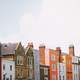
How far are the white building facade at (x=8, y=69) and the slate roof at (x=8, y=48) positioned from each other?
2106 mm

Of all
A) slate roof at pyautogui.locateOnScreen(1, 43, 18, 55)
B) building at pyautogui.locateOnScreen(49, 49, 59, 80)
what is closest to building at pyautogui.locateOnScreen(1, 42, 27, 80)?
slate roof at pyautogui.locateOnScreen(1, 43, 18, 55)

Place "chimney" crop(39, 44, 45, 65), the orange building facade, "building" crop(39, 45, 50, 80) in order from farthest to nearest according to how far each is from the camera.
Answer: the orange building facade < "chimney" crop(39, 44, 45, 65) < "building" crop(39, 45, 50, 80)

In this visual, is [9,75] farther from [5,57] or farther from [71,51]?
[71,51]

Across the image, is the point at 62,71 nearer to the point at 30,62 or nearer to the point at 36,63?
the point at 36,63

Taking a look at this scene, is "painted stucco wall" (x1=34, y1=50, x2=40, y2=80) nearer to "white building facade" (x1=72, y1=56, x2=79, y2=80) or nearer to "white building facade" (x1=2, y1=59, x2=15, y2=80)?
"white building facade" (x1=2, y1=59, x2=15, y2=80)

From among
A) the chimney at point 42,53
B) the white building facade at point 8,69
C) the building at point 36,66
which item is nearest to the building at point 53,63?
the chimney at point 42,53

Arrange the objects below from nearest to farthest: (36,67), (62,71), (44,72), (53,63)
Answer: (36,67)
(44,72)
(53,63)
(62,71)

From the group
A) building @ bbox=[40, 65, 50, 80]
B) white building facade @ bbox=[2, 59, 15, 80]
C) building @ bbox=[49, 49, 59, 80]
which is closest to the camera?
A: white building facade @ bbox=[2, 59, 15, 80]

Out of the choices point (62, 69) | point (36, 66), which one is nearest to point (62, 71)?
point (62, 69)

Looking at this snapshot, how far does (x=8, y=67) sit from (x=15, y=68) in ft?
8.93

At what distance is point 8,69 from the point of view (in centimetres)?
6831

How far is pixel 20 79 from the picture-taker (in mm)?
72000

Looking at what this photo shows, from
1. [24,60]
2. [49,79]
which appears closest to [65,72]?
[49,79]

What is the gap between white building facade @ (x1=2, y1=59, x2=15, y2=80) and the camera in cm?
6650
